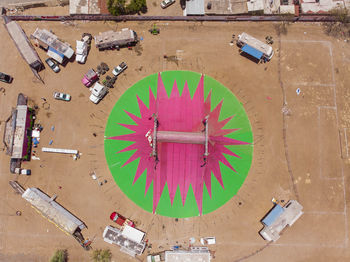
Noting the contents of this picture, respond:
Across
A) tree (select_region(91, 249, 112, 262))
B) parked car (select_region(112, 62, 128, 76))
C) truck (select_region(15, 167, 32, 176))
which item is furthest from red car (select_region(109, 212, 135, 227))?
parked car (select_region(112, 62, 128, 76))

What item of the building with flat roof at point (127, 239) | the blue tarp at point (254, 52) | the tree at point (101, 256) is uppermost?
the blue tarp at point (254, 52)

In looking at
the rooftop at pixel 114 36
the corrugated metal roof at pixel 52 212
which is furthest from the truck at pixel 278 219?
the rooftop at pixel 114 36

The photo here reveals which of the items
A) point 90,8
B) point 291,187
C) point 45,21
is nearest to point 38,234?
point 45,21

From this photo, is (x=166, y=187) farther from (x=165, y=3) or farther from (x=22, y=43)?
(x=22, y=43)

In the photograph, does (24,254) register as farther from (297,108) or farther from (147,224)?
(297,108)

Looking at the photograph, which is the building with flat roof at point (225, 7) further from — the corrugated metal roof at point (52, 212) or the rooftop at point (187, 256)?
the rooftop at point (187, 256)

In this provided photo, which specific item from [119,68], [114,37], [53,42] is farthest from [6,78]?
[114,37]
